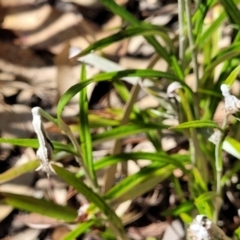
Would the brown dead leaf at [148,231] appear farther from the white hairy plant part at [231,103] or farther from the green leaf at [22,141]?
the white hairy plant part at [231,103]

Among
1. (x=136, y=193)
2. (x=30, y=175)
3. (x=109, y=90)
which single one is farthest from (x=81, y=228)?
(x=109, y=90)

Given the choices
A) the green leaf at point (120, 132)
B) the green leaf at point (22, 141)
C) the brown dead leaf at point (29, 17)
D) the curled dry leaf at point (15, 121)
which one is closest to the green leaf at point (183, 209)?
the green leaf at point (120, 132)

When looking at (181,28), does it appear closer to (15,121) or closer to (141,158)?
(141,158)

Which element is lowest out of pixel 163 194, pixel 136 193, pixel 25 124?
pixel 163 194

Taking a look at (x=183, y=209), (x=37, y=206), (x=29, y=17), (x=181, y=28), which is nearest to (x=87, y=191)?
(x=37, y=206)

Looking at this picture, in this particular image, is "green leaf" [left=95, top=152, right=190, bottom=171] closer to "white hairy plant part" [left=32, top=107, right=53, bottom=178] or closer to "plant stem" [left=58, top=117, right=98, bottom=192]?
"plant stem" [left=58, top=117, right=98, bottom=192]

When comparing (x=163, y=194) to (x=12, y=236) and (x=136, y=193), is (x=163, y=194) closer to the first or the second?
(x=136, y=193)
